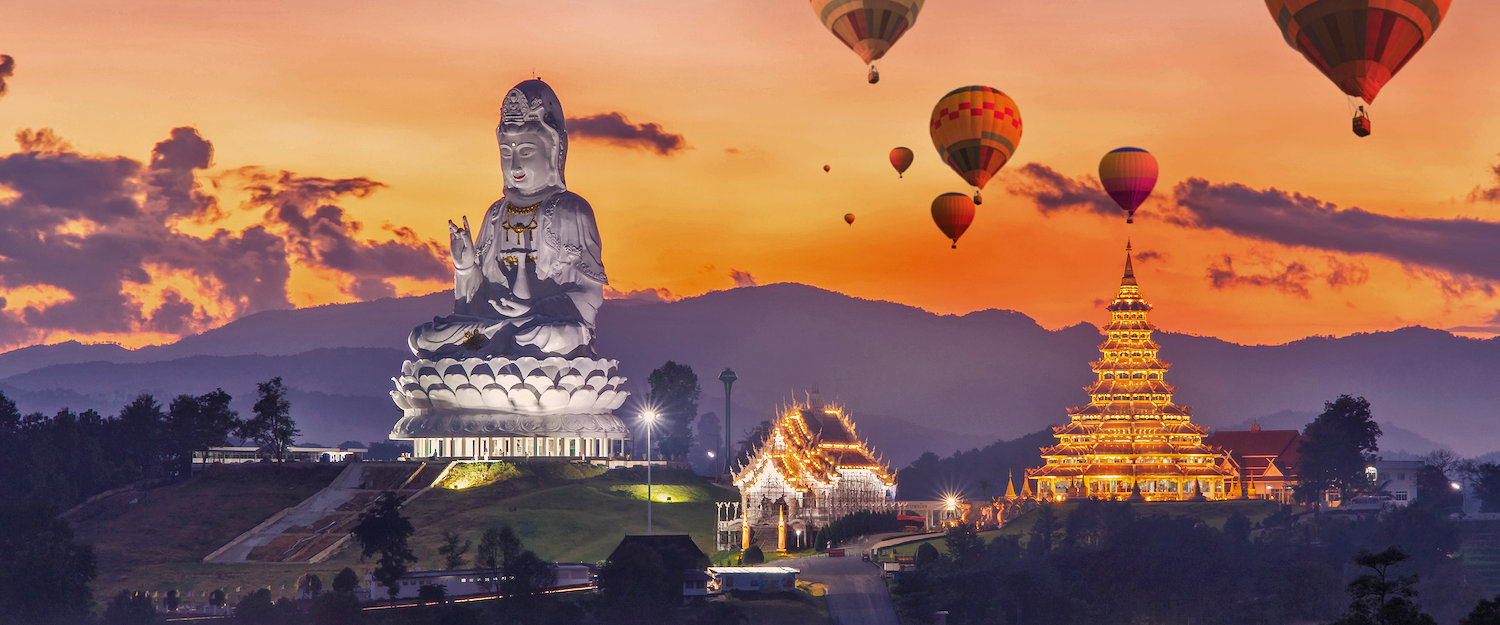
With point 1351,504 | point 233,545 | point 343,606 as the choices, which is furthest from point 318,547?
point 1351,504

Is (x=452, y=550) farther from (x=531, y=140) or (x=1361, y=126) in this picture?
(x=1361, y=126)

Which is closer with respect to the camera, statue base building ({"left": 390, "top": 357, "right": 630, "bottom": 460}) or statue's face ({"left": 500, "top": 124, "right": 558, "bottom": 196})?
statue base building ({"left": 390, "top": 357, "right": 630, "bottom": 460})

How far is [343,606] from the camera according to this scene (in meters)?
67.0

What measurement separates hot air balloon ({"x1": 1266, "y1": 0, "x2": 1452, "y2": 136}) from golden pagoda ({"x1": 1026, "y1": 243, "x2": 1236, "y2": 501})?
35.9 m

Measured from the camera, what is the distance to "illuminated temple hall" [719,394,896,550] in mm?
85500

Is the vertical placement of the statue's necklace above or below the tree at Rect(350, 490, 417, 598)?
above

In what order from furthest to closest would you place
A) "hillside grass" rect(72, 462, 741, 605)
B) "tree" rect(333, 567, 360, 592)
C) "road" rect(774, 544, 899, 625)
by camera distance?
1. "hillside grass" rect(72, 462, 741, 605)
2. "road" rect(774, 544, 899, 625)
3. "tree" rect(333, 567, 360, 592)

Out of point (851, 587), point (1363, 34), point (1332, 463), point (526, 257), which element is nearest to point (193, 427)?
point (526, 257)

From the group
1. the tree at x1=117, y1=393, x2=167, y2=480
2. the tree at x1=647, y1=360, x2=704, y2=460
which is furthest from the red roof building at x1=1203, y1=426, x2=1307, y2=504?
the tree at x1=117, y1=393, x2=167, y2=480

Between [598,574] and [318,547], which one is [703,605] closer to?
[598,574]

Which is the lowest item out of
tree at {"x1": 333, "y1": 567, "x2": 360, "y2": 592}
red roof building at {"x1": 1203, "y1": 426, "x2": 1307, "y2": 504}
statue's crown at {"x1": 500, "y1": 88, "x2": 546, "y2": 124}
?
tree at {"x1": 333, "y1": 567, "x2": 360, "y2": 592}

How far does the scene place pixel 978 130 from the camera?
75.0 metres

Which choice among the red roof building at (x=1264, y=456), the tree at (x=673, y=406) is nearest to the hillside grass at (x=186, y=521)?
the tree at (x=673, y=406)

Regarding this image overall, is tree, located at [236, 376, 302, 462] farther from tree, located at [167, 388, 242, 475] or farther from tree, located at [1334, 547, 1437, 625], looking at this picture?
tree, located at [1334, 547, 1437, 625]
